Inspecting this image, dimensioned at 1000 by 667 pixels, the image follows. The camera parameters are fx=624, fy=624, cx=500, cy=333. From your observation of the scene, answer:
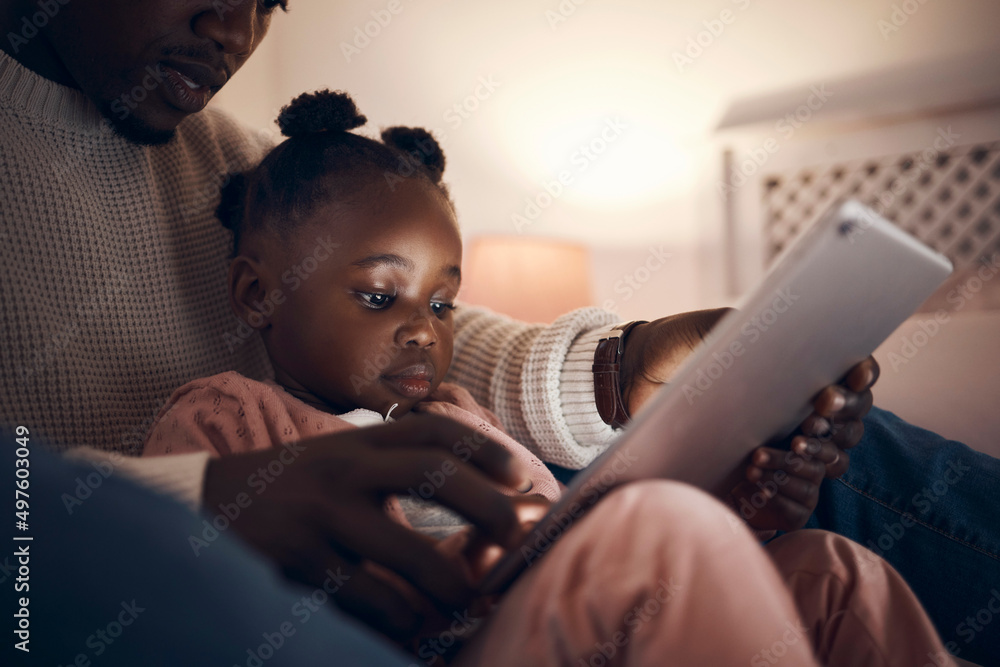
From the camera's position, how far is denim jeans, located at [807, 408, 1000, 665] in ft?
2.17

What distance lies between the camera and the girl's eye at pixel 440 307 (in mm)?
779

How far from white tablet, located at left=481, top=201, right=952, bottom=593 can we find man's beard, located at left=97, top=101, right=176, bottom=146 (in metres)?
0.68

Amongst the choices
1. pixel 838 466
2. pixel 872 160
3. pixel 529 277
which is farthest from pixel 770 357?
pixel 872 160

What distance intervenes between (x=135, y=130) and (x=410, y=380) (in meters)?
0.45

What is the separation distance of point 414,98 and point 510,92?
1.25ft

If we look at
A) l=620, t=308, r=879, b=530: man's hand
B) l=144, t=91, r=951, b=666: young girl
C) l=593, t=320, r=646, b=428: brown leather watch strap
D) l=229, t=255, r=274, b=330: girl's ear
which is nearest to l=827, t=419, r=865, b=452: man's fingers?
l=620, t=308, r=879, b=530: man's hand

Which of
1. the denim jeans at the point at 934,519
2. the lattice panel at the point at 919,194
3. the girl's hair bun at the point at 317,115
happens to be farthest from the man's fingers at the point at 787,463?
the lattice panel at the point at 919,194

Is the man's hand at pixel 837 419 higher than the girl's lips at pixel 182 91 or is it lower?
higher

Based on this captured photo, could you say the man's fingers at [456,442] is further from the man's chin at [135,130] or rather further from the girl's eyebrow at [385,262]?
the man's chin at [135,130]

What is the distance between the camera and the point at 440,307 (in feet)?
2.59

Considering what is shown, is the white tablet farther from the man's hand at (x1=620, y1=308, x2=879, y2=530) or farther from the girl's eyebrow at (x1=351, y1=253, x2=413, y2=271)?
the girl's eyebrow at (x1=351, y1=253, x2=413, y2=271)

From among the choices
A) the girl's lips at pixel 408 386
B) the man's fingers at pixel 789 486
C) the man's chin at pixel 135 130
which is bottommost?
the girl's lips at pixel 408 386

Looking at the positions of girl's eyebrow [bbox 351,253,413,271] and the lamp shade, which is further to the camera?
the lamp shade

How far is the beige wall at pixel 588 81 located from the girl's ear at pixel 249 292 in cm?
159
